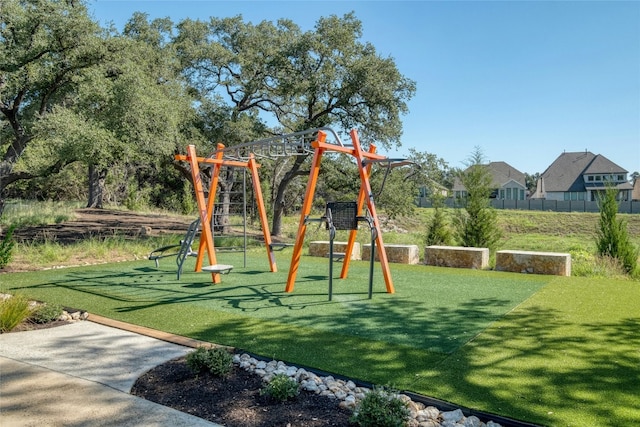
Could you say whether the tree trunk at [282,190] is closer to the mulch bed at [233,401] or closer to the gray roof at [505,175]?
the mulch bed at [233,401]

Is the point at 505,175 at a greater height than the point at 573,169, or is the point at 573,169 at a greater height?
the point at 573,169

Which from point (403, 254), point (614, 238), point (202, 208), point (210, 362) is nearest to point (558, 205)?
point (614, 238)

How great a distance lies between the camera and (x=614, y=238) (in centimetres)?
945

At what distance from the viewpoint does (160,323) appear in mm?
5293

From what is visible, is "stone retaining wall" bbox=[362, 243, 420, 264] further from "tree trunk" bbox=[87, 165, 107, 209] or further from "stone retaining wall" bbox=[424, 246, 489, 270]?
"tree trunk" bbox=[87, 165, 107, 209]

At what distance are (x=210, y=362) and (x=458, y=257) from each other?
7.33 metres

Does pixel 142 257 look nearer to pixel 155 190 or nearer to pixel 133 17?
pixel 133 17

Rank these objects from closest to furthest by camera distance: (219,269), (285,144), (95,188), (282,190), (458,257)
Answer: (219,269), (285,144), (458,257), (282,190), (95,188)

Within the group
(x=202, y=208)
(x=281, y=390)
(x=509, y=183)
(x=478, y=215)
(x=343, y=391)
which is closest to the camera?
(x=281, y=390)

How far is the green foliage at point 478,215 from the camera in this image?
36.0ft

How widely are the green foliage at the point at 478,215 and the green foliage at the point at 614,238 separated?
2.21 metres

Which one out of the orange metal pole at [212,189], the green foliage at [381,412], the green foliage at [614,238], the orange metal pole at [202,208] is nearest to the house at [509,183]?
the green foliage at [614,238]

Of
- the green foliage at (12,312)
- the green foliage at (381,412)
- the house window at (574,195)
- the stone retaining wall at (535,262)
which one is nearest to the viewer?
the green foliage at (381,412)

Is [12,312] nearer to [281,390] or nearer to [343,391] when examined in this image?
[281,390]
